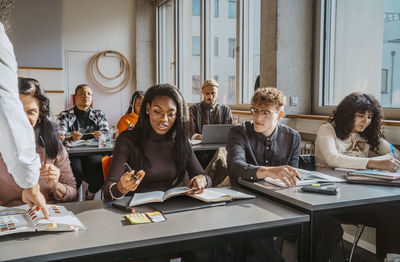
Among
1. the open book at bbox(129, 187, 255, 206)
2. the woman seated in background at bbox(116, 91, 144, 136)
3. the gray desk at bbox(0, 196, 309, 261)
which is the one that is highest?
the woman seated in background at bbox(116, 91, 144, 136)

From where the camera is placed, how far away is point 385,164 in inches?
87.0

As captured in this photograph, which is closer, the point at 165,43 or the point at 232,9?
the point at 232,9

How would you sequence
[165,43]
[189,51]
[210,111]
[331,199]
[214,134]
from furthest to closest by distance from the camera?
1. [165,43]
2. [189,51]
3. [210,111]
4. [214,134]
5. [331,199]

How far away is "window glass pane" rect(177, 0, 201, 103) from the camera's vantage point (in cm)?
640

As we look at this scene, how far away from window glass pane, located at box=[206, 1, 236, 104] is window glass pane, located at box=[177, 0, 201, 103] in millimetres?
497

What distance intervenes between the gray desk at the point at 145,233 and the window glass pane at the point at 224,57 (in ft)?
12.5

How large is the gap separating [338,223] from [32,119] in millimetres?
1670

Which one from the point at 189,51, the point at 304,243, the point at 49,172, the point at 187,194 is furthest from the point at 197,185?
the point at 189,51

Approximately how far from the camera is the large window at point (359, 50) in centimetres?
305

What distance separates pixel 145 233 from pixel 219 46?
471 centimetres

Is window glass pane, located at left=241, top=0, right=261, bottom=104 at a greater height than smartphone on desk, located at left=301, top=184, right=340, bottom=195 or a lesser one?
greater

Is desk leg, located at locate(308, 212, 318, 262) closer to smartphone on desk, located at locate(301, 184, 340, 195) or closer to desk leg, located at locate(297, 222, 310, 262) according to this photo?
desk leg, located at locate(297, 222, 310, 262)

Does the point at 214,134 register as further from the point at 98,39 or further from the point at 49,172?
the point at 98,39

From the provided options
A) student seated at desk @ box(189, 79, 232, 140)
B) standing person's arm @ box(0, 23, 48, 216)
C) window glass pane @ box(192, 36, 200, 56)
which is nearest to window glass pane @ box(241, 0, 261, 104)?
student seated at desk @ box(189, 79, 232, 140)
